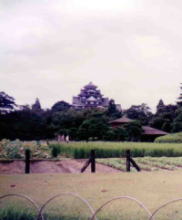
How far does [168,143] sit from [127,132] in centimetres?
314

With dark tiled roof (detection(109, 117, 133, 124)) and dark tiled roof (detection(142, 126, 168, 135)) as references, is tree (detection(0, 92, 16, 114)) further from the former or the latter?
dark tiled roof (detection(142, 126, 168, 135))

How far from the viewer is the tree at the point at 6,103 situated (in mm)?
2963

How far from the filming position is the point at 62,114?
4371 mm

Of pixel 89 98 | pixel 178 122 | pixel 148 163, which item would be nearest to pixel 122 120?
pixel 89 98

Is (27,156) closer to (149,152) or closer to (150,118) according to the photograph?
(150,118)

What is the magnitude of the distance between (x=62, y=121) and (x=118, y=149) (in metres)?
4.09

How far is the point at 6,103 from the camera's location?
3016mm

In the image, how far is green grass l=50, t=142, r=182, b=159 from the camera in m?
7.63

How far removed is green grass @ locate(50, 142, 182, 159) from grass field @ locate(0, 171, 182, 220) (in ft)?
4.33

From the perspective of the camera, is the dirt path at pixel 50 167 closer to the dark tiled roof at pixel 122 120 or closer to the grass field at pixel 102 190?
the grass field at pixel 102 190

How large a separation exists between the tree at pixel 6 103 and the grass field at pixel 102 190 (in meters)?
0.64

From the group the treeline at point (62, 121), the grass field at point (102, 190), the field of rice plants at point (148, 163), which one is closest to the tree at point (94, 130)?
the treeline at point (62, 121)

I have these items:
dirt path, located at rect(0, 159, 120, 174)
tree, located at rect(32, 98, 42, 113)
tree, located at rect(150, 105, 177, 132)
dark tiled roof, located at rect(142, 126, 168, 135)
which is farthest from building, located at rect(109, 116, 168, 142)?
tree, located at rect(32, 98, 42, 113)

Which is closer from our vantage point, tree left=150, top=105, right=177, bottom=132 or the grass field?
the grass field
